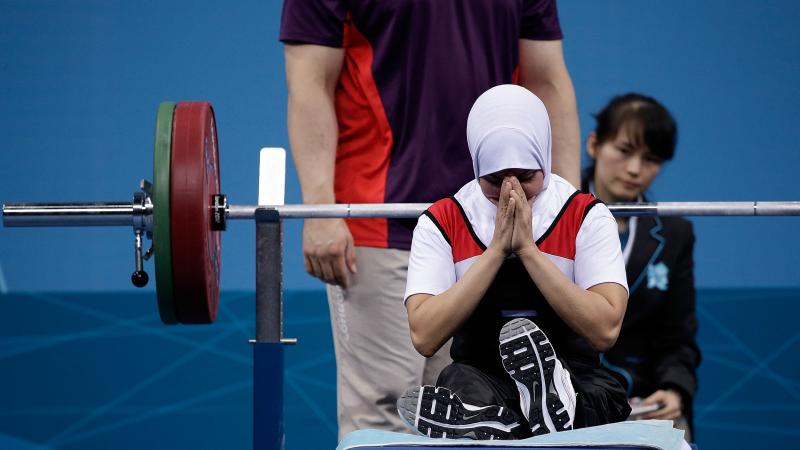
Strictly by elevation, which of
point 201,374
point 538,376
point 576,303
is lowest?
point 201,374

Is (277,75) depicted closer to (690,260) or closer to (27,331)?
(27,331)

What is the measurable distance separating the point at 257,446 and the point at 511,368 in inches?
21.5

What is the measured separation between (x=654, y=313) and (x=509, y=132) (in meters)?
1.23

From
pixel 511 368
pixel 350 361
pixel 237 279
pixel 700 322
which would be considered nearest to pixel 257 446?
pixel 350 361

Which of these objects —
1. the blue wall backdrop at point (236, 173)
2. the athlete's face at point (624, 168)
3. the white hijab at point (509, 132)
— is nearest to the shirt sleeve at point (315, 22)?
the white hijab at point (509, 132)

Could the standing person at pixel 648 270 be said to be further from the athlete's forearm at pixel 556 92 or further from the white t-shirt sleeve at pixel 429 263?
the white t-shirt sleeve at pixel 429 263

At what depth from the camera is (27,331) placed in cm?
385

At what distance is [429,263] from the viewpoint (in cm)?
220

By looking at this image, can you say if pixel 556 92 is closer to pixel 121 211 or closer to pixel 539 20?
pixel 539 20

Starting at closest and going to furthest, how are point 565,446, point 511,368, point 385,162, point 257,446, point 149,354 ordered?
1. point 565,446
2. point 511,368
3. point 257,446
4. point 385,162
5. point 149,354

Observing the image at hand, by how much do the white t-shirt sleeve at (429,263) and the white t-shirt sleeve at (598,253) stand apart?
0.22 metres

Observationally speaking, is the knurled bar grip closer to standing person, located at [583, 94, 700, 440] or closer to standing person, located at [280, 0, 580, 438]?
standing person, located at [280, 0, 580, 438]

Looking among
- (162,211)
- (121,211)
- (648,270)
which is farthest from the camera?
(648,270)

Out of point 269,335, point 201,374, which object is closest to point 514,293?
point 269,335
